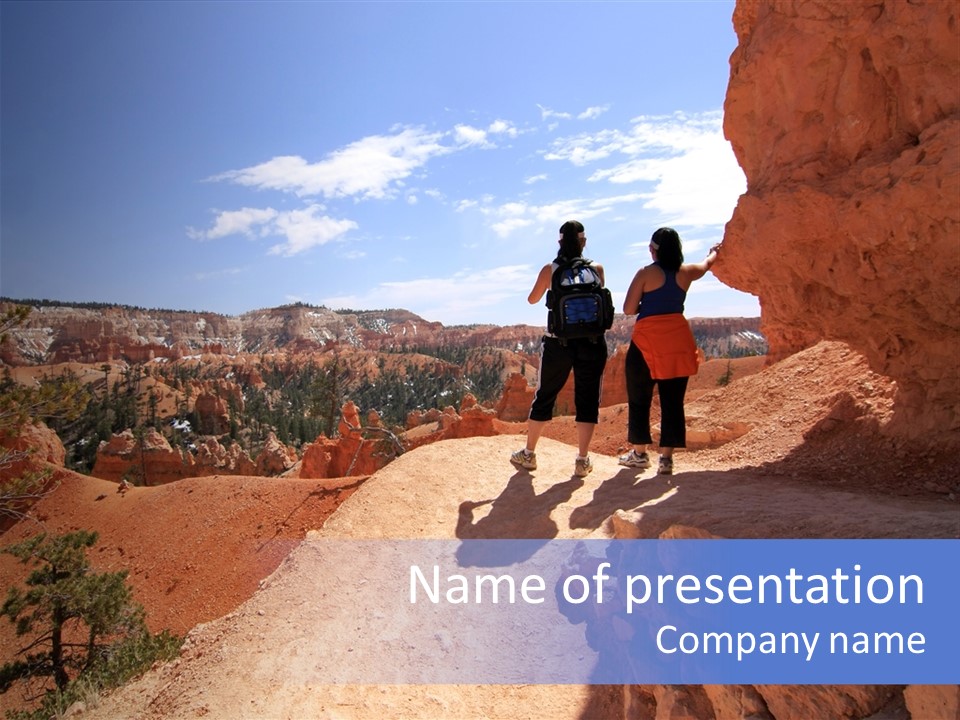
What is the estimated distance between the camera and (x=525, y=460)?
5.35 metres

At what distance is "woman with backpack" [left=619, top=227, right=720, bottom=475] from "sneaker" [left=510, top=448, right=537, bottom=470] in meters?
1.20

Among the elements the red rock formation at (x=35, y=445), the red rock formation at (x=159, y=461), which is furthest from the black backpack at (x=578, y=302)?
the red rock formation at (x=159, y=461)

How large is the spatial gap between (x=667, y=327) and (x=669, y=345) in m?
0.14

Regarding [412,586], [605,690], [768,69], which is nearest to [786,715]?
[605,690]

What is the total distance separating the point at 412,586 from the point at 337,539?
2.85ft

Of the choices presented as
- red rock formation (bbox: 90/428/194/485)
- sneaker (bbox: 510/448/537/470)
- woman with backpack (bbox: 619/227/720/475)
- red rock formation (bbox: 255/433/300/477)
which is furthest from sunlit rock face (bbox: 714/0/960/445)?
red rock formation (bbox: 90/428/194/485)

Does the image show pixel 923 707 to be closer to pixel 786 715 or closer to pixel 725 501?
pixel 786 715

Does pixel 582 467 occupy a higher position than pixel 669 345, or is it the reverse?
pixel 669 345

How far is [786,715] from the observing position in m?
2.07

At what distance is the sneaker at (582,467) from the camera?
496 centimetres

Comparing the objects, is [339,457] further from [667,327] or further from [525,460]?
[667,327]

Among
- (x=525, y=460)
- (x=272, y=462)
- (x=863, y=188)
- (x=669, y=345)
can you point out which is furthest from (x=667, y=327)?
(x=272, y=462)

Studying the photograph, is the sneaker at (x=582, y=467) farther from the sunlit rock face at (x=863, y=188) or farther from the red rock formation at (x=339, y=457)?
the red rock formation at (x=339, y=457)

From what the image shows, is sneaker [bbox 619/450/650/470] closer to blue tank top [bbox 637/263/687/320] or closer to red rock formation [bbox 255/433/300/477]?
blue tank top [bbox 637/263/687/320]
